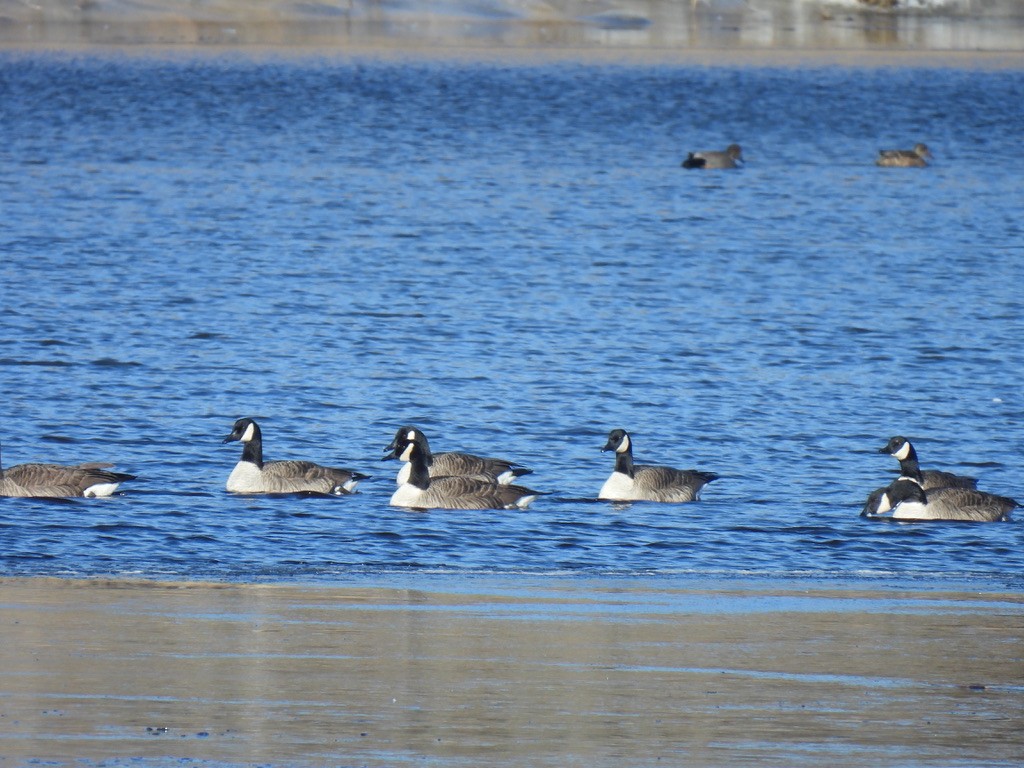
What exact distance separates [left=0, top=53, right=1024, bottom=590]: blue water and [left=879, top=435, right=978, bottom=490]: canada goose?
436 mm

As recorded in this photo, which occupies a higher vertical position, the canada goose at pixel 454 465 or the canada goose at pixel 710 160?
the canada goose at pixel 710 160

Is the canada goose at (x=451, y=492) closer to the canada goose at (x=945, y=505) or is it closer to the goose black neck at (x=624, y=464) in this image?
the goose black neck at (x=624, y=464)

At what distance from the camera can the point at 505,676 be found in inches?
371

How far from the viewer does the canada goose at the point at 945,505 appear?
15.0m

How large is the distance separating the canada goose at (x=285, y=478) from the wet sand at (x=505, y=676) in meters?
3.83

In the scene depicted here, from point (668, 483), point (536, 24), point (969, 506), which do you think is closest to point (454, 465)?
point (668, 483)

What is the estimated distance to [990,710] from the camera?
8.84 m

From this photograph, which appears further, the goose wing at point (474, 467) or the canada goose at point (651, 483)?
the goose wing at point (474, 467)

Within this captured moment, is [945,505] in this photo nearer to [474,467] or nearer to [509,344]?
[474,467]

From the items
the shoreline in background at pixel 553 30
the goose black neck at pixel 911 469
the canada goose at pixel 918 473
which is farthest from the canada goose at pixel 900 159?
the shoreline in background at pixel 553 30

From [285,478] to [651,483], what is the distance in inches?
121

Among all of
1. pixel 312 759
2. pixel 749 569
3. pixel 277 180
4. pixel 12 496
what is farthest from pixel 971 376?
pixel 277 180

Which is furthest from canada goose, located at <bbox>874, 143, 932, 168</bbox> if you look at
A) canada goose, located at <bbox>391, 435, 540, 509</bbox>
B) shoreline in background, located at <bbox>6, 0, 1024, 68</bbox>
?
shoreline in background, located at <bbox>6, 0, 1024, 68</bbox>

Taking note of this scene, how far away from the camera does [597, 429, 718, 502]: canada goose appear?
15789 mm
